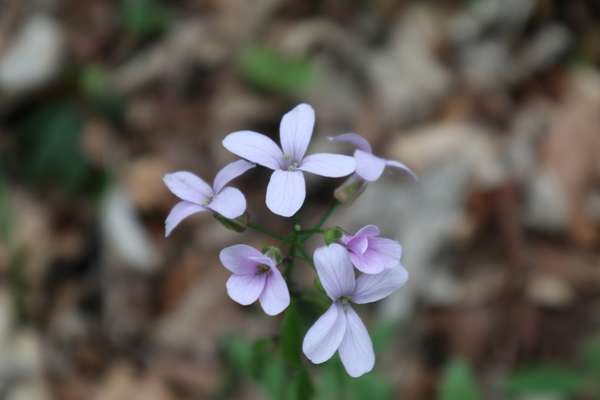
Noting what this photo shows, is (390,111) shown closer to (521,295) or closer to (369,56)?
(369,56)

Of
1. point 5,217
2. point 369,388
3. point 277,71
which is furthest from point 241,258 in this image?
point 277,71

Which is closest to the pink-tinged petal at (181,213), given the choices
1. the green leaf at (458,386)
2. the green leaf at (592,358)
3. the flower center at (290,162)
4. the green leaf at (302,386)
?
the flower center at (290,162)

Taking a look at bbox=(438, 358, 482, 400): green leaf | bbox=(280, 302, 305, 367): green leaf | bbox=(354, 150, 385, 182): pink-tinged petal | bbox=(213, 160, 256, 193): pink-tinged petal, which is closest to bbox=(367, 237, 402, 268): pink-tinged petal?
bbox=(354, 150, 385, 182): pink-tinged petal

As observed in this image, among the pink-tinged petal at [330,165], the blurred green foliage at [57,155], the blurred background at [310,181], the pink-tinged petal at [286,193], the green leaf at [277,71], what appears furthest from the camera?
the green leaf at [277,71]

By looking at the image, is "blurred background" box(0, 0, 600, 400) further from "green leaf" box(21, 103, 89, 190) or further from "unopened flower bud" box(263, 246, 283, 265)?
"unopened flower bud" box(263, 246, 283, 265)

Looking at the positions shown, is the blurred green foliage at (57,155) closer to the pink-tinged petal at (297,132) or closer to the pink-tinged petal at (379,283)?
the pink-tinged petal at (297,132)

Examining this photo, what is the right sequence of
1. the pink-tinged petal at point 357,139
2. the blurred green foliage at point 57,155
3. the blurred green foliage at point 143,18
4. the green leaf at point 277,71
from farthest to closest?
1. the blurred green foliage at point 143,18
2. the green leaf at point 277,71
3. the blurred green foliage at point 57,155
4. the pink-tinged petal at point 357,139

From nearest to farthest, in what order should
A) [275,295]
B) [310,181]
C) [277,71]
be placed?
[275,295] < [310,181] < [277,71]

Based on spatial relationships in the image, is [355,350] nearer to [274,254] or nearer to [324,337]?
[324,337]
